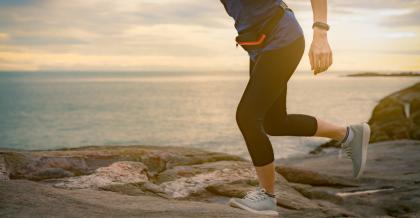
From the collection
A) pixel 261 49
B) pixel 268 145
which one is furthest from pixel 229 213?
pixel 261 49

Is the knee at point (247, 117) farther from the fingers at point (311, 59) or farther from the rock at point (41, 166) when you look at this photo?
the rock at point (41, 166)

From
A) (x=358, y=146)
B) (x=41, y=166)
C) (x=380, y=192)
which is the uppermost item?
(x=358, y=146)

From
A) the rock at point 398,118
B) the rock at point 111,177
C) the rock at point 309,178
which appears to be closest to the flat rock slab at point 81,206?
the rock at point 111,177

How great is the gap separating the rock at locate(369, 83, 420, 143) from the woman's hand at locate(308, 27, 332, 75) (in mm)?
18019

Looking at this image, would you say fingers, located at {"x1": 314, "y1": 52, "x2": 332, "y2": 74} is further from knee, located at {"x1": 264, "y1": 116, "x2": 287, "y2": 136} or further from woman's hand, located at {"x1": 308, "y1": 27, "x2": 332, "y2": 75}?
knee, located at {"x1": 264, "y1": 116, "x2": 287, "y2": 136}

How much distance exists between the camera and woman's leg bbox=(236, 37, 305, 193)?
3.85 m

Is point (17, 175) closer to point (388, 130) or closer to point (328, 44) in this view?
point (328, 44)

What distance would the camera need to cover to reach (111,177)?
18.3ft

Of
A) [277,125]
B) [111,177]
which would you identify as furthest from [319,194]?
[111,177]

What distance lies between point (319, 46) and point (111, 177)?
287cm

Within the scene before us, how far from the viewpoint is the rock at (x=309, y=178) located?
7.03 m

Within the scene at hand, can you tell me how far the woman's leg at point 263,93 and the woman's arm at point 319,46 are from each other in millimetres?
199

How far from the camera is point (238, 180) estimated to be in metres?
5.83

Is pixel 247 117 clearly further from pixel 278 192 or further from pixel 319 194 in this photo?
pixel 319 194
